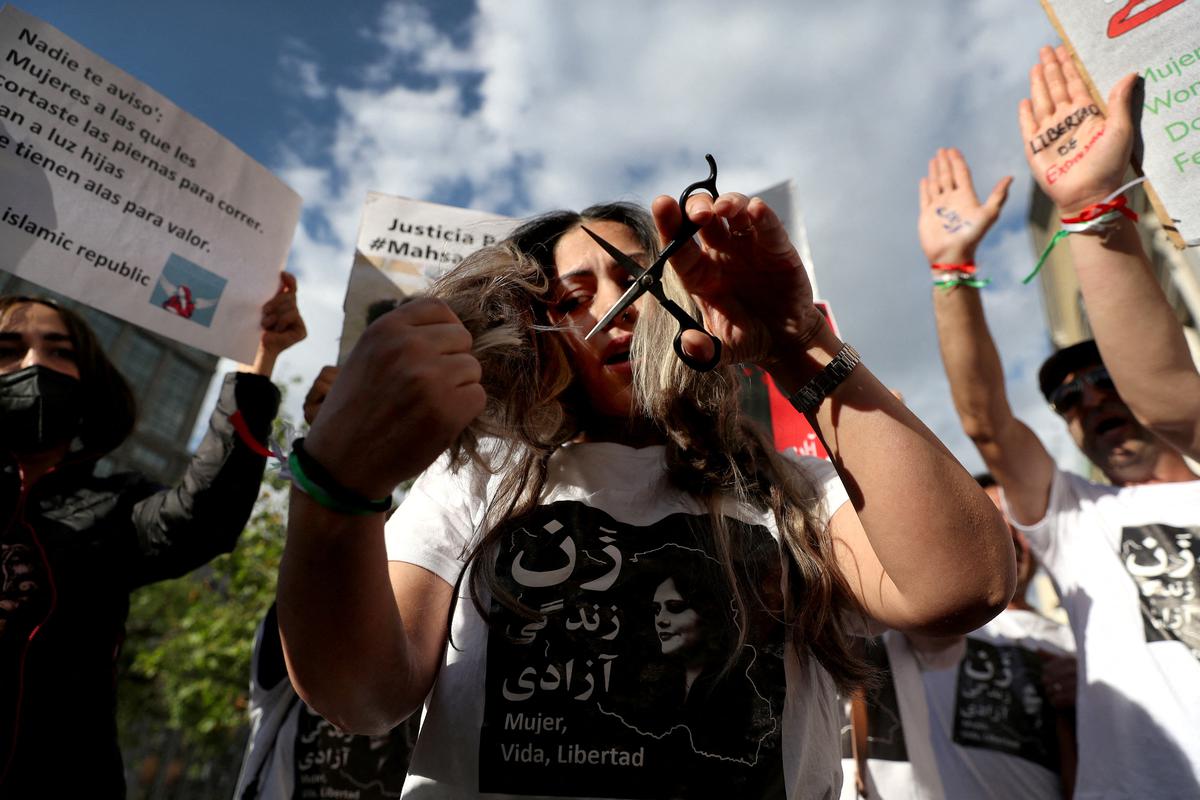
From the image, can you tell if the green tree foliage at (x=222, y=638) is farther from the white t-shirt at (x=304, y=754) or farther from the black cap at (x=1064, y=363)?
the black cap at (x=1064, y=363)

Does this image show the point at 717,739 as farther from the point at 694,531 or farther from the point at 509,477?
the point at 509,477

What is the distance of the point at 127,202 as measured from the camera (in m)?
2.78

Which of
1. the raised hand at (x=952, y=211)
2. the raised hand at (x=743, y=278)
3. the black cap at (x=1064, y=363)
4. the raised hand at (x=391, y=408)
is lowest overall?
the raised hand at (x=391, y=408)

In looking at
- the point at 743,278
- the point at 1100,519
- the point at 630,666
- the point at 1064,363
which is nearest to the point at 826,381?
the point at 743,278

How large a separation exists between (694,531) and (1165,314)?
1837 mm

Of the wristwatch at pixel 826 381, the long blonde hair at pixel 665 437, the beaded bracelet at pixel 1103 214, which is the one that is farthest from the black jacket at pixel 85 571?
the beaded bracelet at pixel 1103 214

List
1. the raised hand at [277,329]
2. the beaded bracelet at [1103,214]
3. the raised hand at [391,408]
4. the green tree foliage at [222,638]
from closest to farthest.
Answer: the raised hand at [391,408], the beaded bracelet at [1103,214], the raised hand at [277,329], the green tree foliage at [222,638]

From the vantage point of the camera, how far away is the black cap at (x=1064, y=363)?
311 cm

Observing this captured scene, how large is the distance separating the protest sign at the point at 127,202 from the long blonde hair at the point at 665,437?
1.70 meters

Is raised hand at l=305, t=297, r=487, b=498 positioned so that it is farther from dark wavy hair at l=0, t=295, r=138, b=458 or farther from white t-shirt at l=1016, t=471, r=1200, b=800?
white t-shirt at l=1016, t=471, r=1200, b=800

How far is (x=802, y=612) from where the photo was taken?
4.43 ft

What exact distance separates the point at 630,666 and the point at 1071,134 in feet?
7.84

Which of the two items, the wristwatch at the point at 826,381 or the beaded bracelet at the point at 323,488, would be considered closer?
the beaded bracelet at the point at 323,488

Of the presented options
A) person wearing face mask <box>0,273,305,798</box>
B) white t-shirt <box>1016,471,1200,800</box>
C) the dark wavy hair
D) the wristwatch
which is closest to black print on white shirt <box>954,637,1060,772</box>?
white t-shirt <box>1016,471,1200,800</box>
